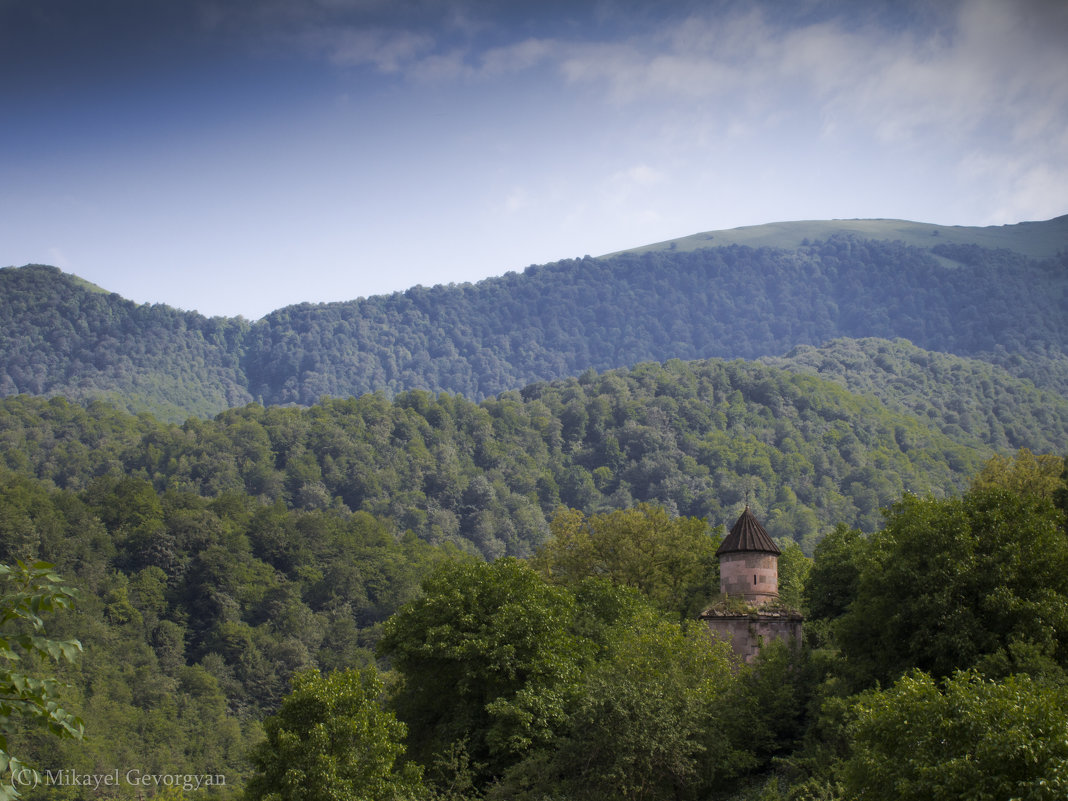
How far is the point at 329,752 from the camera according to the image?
33750mm

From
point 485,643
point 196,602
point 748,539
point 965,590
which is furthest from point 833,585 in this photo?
point 196,602

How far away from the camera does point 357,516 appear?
5340 inches

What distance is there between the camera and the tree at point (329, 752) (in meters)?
32.6

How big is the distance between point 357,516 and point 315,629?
29.2 metres

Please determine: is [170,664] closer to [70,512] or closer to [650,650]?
[70,512]

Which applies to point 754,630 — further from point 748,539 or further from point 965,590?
point 965,590

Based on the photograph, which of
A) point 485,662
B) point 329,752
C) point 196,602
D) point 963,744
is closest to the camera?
point 963,744

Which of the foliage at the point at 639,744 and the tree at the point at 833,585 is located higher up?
the tree at the point at 833,585

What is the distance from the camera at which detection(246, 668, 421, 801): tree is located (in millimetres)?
32594

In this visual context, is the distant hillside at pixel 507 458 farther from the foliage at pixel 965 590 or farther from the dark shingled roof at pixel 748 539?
the foliage at pixel 965 590

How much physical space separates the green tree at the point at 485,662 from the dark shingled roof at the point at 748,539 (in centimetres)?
714

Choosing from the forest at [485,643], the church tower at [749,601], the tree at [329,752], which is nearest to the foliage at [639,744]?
the forest at [485,643]

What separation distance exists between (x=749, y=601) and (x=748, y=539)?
2484mm

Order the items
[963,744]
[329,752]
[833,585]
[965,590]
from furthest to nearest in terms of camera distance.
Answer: [833,585] → [329,752] → [965,590] → [963,744]
